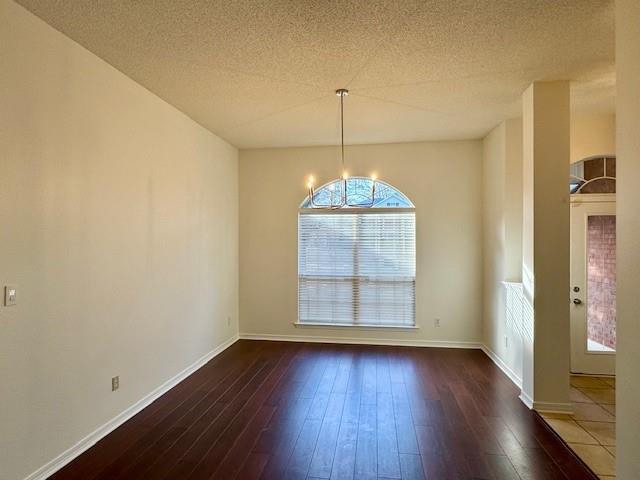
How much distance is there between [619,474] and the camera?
6.37ft

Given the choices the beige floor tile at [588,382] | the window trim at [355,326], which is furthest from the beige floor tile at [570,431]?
the window trim at [355,326]

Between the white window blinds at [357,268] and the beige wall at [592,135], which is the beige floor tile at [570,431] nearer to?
the white window blinds at [357,268]

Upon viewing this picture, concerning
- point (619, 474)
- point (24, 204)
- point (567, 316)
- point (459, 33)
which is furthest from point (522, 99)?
point (24, 204)

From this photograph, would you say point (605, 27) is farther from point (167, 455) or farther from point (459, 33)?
point (167, 455)

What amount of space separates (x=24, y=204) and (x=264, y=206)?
354 centimetres

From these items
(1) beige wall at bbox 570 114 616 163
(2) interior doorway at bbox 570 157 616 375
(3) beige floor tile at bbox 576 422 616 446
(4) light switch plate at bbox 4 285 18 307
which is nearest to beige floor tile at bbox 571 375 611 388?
(2) interior doorway at bbox 570 157 616 375

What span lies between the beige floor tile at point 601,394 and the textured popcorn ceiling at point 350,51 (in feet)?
9.63

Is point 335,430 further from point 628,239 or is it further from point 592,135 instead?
point 592,135

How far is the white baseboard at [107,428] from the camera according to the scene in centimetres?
233

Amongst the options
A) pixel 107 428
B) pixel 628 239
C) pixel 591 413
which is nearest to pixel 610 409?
pixel 591 413

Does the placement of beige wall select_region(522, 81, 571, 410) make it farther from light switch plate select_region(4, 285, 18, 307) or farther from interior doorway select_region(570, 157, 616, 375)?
light switch plate select_region(4, 285, 18, 307)

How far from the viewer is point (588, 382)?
3918 millimetres

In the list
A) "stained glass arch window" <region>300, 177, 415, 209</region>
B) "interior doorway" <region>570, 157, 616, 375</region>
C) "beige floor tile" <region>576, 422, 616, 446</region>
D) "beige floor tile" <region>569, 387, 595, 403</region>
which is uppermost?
"stained glass arch window" <region>300, 177, 415, 209</region>

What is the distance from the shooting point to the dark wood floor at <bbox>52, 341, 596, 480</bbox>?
7.88 ft
